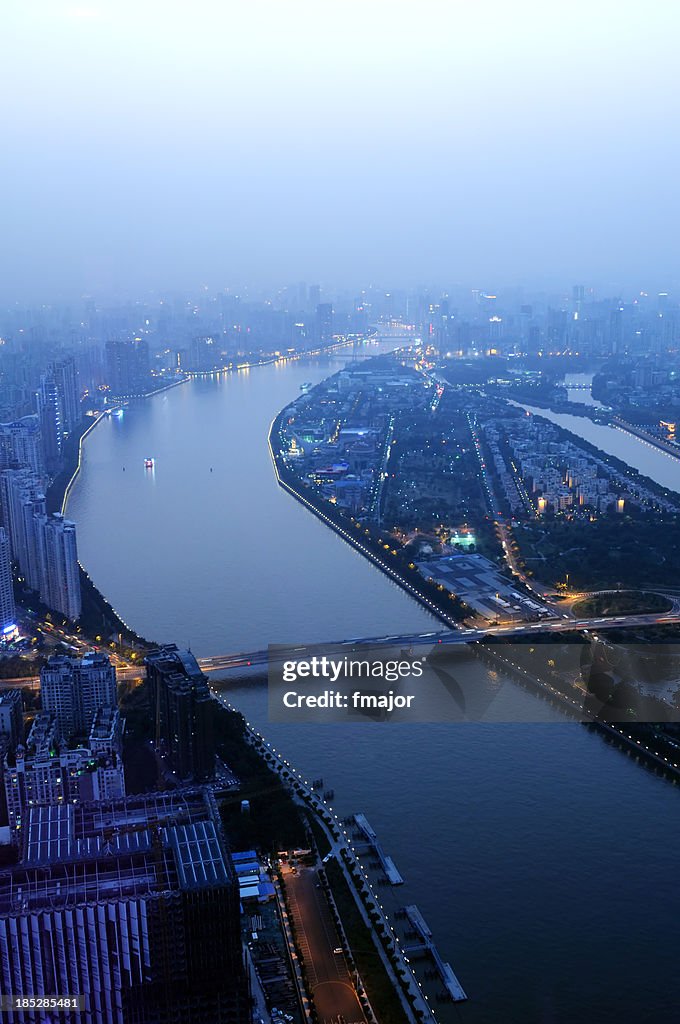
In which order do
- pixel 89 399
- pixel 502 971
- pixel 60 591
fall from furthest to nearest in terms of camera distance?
1. pixel 89 399
2. pixel 60 591
3. pixel 502 971

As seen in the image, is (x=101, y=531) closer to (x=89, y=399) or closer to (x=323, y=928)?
(x=323, y=928)

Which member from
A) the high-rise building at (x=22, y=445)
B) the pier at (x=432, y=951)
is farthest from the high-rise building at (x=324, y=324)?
the pier at (x=432, y=951)

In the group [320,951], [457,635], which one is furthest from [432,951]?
[457,635]

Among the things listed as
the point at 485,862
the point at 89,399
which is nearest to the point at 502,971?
the point at 485,862

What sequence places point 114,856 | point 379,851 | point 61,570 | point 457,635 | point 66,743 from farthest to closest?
point 61,570 < point 457,635 < point 66,743 < point 379,851 < point 114,856

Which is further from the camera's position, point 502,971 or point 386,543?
point 386,543

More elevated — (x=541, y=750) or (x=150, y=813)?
(x=150, y=813)

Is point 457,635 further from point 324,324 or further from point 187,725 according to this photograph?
point 324,324
